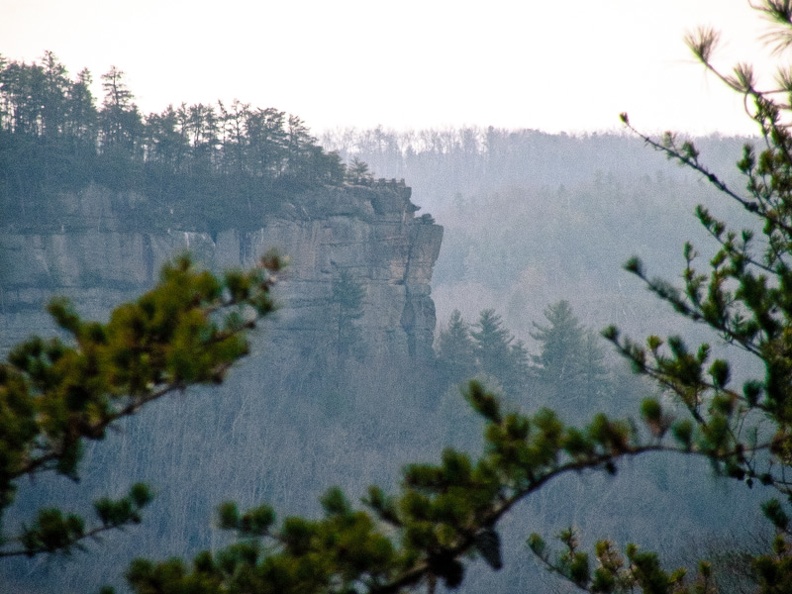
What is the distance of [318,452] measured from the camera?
43.3 m

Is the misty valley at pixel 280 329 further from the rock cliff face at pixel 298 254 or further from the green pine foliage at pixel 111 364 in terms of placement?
the green pine foliage at pixel 111 364

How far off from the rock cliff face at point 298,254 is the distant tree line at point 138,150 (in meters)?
1.17

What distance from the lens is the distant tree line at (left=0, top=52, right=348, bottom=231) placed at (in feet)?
139

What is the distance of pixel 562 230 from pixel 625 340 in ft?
256

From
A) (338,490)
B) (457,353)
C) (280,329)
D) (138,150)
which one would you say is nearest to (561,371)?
(457,353)

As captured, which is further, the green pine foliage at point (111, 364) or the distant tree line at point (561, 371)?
the distant tree line at point (561, 371)

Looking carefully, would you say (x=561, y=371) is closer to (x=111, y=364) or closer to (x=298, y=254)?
(x=298, y=254)

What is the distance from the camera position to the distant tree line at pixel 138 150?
4228 cm

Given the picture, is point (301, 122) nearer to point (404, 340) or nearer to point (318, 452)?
point (404, 340)

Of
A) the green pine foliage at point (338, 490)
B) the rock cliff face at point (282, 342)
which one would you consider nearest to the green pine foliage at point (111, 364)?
the green pine foliage at point (338, 490)

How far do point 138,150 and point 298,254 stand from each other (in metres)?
9.74

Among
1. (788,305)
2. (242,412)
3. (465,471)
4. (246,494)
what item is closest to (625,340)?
(788,305)

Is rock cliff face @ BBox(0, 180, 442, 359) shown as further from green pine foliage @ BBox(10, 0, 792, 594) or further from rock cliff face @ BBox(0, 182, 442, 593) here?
green pine foliage @ BBox(10, 0, 792, 594)

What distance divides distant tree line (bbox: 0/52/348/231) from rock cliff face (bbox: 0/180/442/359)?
1.17 m
